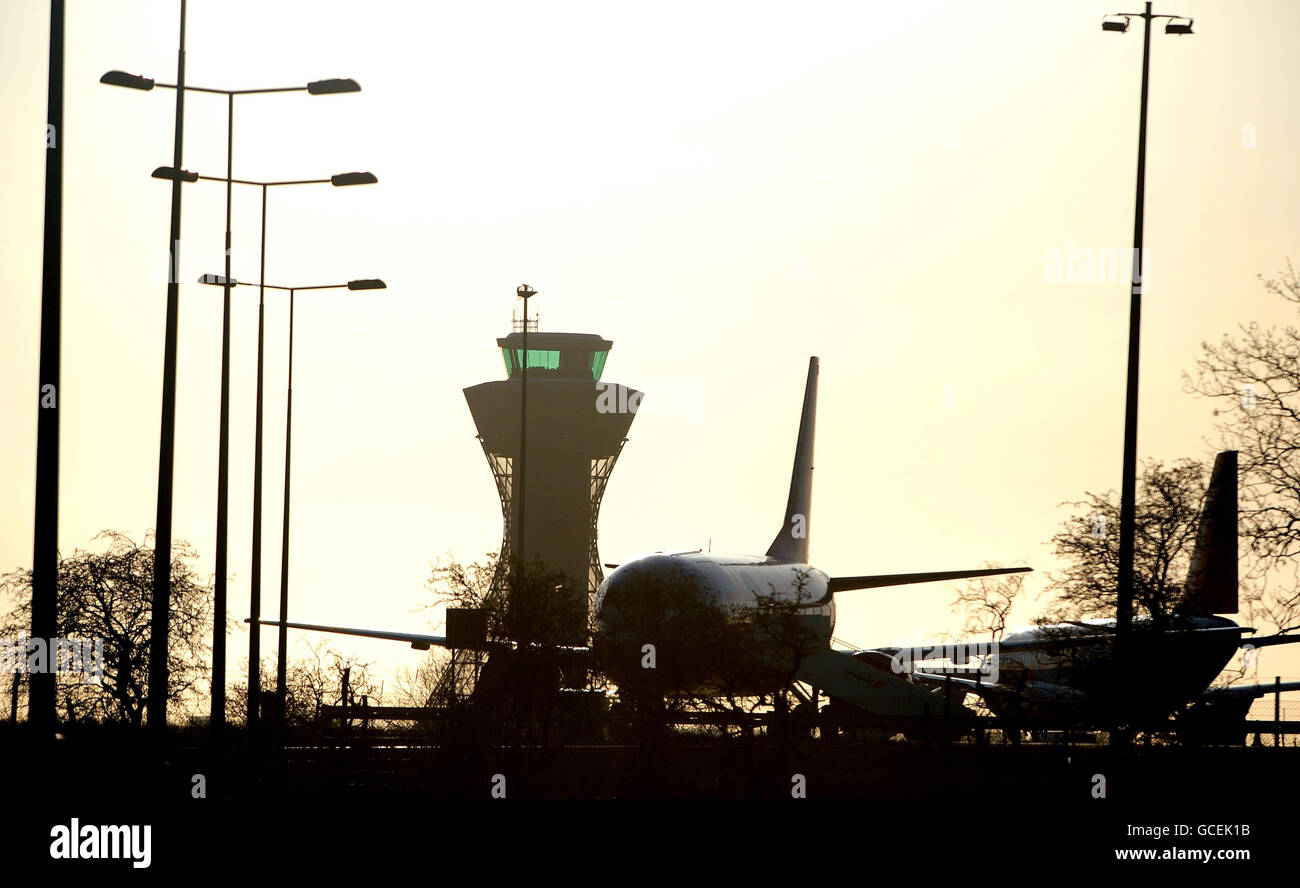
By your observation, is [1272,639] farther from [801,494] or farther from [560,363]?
[560,363]

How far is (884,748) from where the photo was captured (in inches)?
1506

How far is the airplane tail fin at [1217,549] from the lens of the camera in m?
35.6

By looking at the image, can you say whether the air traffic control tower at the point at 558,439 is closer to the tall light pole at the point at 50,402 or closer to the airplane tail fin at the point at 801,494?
the airplane tail fin at the point at 801,494

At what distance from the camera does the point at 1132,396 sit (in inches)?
1198

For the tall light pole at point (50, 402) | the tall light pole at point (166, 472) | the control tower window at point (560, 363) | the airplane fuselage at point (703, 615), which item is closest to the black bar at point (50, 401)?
the tall light pole at point (50, 402)

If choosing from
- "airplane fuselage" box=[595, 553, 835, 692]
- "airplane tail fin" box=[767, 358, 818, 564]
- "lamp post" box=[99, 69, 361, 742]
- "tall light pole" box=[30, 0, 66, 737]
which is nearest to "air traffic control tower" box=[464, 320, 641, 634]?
"airplane tail fin" box=[767, 358, 818, 564]

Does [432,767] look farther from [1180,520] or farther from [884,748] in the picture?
[1180,520]

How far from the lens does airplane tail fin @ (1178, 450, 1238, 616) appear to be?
35.6 metres

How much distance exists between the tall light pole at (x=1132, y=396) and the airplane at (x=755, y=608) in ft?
36.6

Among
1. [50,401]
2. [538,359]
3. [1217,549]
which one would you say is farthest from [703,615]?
[538,359]

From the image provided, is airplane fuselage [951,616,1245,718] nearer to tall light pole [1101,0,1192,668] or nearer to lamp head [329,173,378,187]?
tall light pole [1101,0,1192,668]

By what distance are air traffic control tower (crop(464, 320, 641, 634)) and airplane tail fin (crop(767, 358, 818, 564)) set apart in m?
87.9
